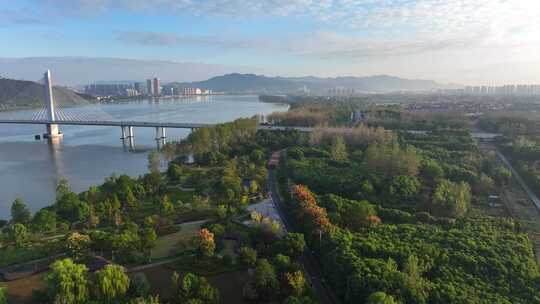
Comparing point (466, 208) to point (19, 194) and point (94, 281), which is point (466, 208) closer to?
point (94, 281)

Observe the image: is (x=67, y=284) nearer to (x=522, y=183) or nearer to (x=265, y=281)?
(x=265, y=281)

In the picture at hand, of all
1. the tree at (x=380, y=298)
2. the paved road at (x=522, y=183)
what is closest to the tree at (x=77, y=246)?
the tree at (x=380, y=298)

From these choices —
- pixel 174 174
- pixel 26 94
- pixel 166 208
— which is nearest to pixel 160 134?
pixel 174 174

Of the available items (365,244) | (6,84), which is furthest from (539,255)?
(6,84)

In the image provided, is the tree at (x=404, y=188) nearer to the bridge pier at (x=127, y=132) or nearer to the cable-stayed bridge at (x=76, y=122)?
the cable-stayed bridge at (x=76, y=122)

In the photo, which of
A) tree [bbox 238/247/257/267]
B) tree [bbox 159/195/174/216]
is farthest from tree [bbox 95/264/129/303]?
tree [bbox 159/195/174/216]

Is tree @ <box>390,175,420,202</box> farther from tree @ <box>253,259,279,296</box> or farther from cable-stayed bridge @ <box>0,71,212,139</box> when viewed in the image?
cable-stayed bridge @ <box>0,71,212,139</box>
